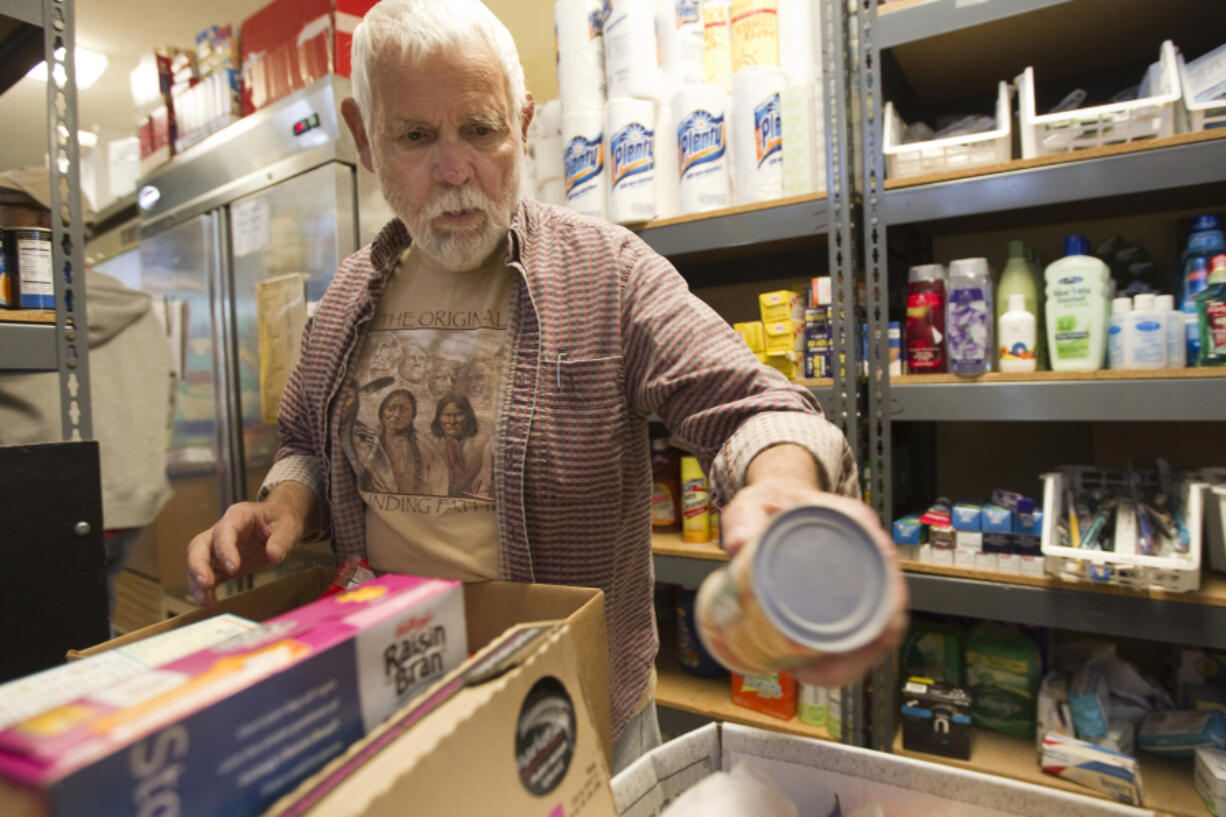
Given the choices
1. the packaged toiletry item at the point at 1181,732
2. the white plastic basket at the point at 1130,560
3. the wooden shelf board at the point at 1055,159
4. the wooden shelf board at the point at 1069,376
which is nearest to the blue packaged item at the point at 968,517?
the white plastic basket at the point at 1130,560

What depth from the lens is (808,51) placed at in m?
1.59

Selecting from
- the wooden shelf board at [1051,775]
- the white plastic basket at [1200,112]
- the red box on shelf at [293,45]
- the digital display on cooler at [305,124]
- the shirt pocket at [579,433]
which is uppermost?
the red box on shelf at [293,45]

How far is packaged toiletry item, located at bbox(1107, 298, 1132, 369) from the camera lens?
4.26 ft

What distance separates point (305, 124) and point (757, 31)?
4.80ft

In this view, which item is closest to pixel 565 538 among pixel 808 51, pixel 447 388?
pixel 447 388

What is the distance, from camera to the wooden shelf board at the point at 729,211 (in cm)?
156

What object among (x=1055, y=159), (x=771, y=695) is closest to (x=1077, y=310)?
(x=1055, y=159)

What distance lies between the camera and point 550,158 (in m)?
1.98

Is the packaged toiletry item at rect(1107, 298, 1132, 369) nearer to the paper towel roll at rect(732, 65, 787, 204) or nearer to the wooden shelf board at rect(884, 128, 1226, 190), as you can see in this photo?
the wooden shelf board at rect(884, 128, 1226, 190)

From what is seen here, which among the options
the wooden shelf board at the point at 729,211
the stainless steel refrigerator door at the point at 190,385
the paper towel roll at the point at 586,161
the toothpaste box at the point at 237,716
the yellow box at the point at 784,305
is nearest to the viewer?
the toothpaste box at the point at 237,716

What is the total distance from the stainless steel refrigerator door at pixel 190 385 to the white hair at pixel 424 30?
2021 millimetres

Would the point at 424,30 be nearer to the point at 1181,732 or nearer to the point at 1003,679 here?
the point at 1003,679

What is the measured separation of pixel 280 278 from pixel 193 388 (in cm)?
81

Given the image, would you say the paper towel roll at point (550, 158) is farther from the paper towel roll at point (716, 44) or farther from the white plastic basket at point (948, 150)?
the white plastic basket at point (948, 150)
